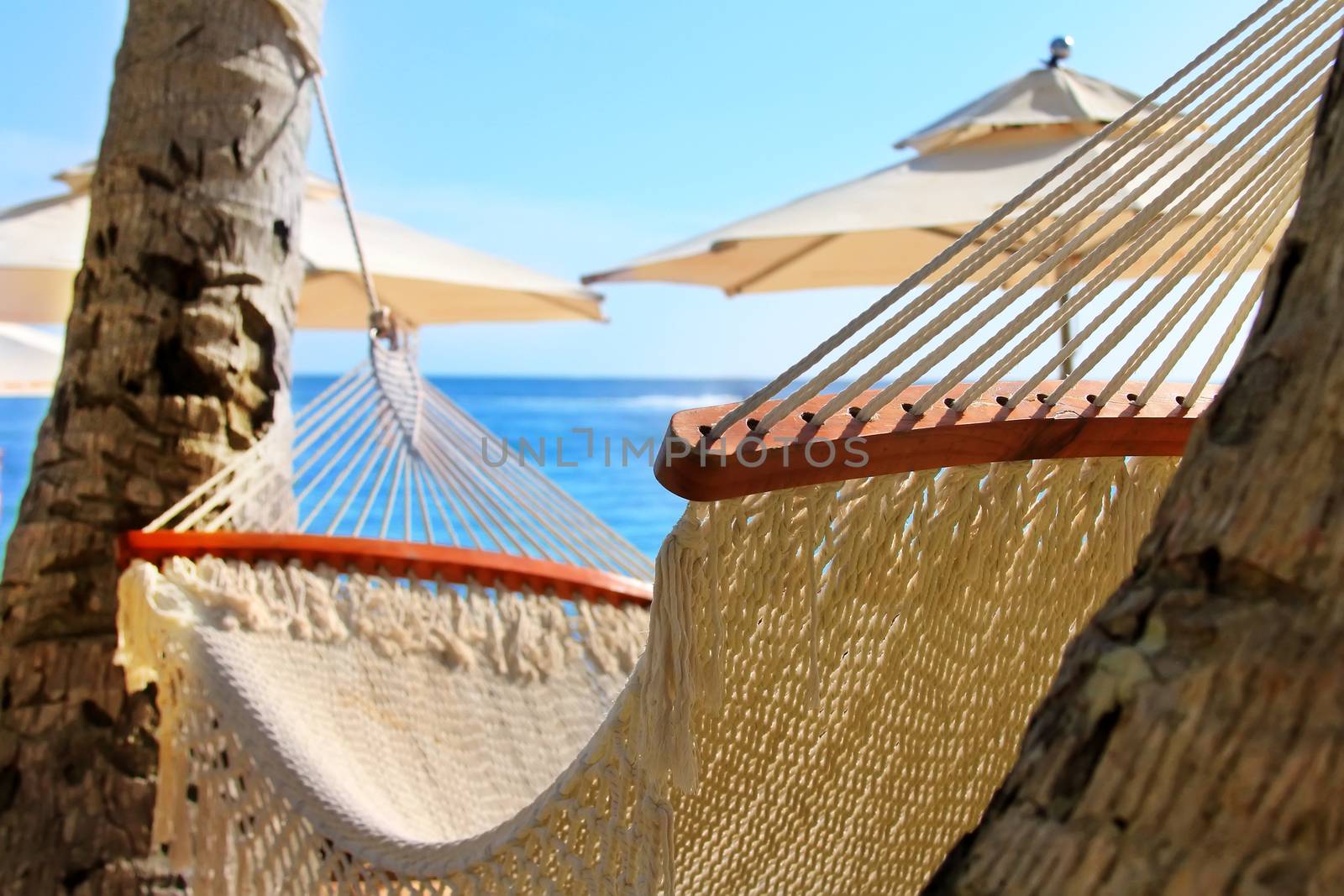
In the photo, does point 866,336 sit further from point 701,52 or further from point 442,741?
point 701,52

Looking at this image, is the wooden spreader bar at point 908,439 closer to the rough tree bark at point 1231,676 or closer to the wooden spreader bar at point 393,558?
the rough tree bark at point 1231,676

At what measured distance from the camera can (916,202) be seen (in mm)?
3455

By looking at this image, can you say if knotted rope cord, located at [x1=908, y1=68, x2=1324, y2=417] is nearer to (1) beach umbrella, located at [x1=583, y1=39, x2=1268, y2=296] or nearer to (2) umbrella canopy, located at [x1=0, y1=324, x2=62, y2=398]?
(1) beach umbrella, located at [x1=583, y1=39, x2=1268, y2=296]

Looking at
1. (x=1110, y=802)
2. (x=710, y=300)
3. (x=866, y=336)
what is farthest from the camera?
(x=710, y=300)

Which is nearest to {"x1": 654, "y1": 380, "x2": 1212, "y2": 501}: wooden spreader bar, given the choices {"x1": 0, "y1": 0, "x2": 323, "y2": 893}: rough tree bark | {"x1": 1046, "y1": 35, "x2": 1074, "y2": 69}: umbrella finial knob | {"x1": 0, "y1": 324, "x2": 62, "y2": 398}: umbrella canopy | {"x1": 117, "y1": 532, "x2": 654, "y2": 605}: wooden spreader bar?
{"x1": 117, "y1": 532, "x2": 654, "y2": 605}: wooden spreader bar

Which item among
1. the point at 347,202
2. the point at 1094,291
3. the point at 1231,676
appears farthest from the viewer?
the point at 347,202

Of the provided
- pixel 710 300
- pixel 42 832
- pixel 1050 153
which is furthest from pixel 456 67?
pixel 42 832

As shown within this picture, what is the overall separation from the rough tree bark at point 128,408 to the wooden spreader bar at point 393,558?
139 mm

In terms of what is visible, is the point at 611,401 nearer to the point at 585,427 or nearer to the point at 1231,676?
the point at 585,427

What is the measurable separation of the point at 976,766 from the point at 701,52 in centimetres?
3060

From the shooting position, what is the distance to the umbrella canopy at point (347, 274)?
360cm

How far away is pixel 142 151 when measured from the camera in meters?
1.60

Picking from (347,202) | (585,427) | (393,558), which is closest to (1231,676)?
(393,558)

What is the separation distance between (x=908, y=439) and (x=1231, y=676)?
0.46 m
